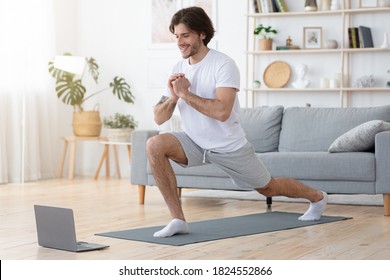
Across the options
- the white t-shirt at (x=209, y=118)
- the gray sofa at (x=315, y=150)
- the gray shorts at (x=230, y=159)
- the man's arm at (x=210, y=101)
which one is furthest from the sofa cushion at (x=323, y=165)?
the man's arm at (x=210, y=101)

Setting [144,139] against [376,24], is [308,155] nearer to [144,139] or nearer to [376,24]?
[144,139]

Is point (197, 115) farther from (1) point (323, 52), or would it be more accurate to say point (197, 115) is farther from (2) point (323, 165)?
(1) point (323, 52)

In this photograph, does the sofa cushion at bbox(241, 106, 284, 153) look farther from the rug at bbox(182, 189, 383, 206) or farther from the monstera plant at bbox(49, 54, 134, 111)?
the monstera plant at bbox(49, 54, 134, 111)

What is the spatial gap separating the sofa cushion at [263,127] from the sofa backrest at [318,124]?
0.18 ft

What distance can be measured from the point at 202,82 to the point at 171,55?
4.21 metres

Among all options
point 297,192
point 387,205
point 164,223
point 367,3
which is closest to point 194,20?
point 297,192

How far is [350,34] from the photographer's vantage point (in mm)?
7516

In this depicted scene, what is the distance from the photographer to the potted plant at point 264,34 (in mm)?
7816

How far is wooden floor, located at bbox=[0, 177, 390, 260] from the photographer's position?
372cm

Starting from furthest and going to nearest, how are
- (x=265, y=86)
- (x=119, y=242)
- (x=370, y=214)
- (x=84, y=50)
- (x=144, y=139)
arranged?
(x=84, y=50), (x=265, y=86), (x=144, y=139), (x=370, y=214), (x=119, y=242)

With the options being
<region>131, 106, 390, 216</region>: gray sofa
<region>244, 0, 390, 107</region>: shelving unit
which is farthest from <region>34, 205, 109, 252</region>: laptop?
<region>244, 0, 390, 107</region>: shelving unit

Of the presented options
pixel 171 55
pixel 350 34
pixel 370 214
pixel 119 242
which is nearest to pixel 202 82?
pixel 119 242

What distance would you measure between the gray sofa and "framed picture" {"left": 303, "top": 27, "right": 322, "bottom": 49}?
4.76ft
